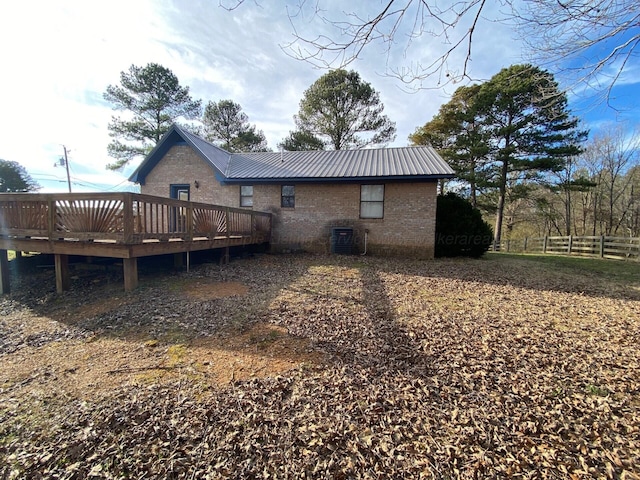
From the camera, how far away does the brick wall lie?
414 inches

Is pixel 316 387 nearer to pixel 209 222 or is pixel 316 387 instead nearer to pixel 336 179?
pixel 209 222

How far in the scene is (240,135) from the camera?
2345 cm

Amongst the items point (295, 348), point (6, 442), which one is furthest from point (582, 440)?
point (6, 442)

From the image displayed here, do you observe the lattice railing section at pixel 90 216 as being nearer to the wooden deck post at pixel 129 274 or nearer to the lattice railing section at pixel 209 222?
the wooden deck post at pixel 129 274

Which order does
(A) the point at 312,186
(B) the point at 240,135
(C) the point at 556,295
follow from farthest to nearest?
(B) the point at 240,135, (A) the point at 312,186, (C) the point at 556,295

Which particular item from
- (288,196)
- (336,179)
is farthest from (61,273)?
(336,179)

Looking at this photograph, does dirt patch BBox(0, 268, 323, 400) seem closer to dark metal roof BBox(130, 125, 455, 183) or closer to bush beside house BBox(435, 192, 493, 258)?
dark metal roof BBox(130, 125, 455, 183)

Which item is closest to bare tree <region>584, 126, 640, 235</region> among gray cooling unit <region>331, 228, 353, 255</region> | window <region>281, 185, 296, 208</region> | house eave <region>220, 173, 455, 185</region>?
house eave <region>220, 173, 455, 185</region>

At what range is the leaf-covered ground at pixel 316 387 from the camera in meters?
1.81

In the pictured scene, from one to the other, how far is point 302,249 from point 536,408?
9.68m

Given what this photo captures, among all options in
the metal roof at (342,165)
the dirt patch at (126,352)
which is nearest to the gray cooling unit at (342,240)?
the metal roof at (342,165)

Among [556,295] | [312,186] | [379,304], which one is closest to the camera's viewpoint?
[379,304]

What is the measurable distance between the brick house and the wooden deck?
541cm

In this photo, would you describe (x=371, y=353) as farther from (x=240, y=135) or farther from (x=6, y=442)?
(x=240, y=135)
